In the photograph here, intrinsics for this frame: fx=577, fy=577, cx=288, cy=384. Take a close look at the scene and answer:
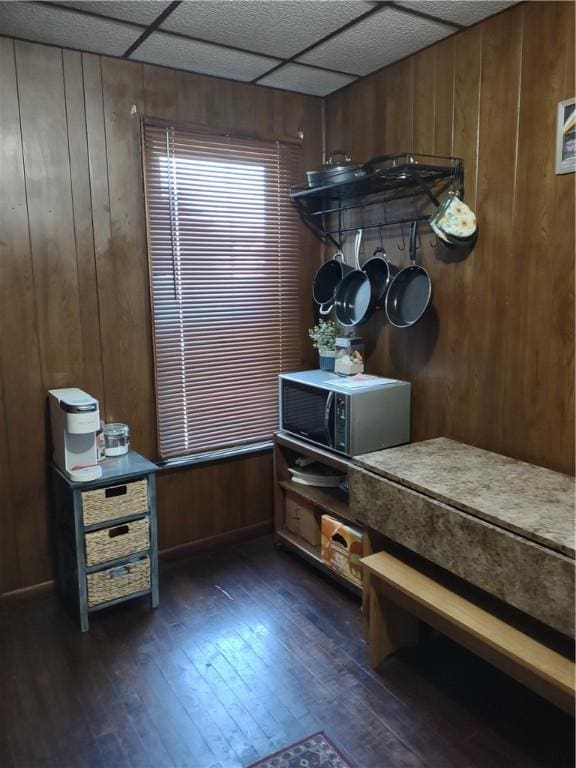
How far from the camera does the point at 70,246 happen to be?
262 centimetres

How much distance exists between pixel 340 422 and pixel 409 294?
70 centimetres

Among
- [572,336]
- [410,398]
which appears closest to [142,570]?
[410,398]

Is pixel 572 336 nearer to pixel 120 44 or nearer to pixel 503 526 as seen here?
pixel 503 526

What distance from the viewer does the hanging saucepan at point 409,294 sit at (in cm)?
265

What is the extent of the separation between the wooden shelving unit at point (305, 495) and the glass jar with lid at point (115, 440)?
0.78m

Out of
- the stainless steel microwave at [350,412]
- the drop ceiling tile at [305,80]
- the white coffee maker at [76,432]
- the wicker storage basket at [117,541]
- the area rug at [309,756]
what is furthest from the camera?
the drop ceiling tile at [305,80]

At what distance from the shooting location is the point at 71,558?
2520mm

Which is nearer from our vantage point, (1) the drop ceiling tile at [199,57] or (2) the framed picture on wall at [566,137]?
(2) the framed picture on wall at [566,137]

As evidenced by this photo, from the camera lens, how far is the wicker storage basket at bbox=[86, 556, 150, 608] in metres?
2.46

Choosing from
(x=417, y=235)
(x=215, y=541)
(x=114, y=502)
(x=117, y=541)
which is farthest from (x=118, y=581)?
(x=417, y=235)

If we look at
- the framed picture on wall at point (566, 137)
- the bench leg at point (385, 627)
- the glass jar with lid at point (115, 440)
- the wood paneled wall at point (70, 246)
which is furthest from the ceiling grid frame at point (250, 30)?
the bench leg at point (385, 627)

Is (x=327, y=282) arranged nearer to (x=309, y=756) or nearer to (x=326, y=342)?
(x=326, y=342)

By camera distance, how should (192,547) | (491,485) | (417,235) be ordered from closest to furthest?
(491,485) → (417,235) → (192,547)

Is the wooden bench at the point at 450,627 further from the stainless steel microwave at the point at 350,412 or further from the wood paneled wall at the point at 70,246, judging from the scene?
the wood paneled wall at the point at 70,246
